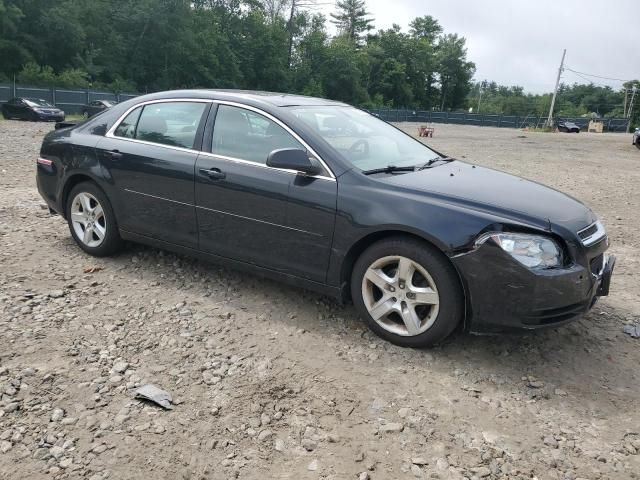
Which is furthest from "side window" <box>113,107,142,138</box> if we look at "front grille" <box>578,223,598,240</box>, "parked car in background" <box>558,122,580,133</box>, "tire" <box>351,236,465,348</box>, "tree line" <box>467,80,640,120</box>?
"tree line" <box>467,80,640,120</box>

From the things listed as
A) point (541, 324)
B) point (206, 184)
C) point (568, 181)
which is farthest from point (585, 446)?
point (568, 181)

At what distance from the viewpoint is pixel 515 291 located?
3193 millimetres

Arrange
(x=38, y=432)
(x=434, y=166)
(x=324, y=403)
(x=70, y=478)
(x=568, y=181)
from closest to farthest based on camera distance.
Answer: (x=70, y=478)
(x=38, y=432)
(x=324, y=403)
(x=434, y=166)
(x=568, y=181)

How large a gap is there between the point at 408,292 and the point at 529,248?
76 centimetres

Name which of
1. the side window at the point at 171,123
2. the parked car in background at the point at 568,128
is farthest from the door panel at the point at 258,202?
the parked car in background at the point at 568,128

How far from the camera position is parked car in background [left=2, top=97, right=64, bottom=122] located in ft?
85.7

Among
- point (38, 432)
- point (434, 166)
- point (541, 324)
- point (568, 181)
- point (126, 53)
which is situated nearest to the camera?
point (38, 432)

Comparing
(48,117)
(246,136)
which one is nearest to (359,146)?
(246,136)

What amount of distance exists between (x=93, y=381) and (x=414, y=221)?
2.09 m

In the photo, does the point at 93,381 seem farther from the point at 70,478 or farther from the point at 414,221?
the point at 414,221

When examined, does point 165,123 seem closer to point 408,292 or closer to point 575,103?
point 408,292

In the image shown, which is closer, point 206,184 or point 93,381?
point 93,381

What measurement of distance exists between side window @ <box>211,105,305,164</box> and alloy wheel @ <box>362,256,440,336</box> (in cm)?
107

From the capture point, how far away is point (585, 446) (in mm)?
2736
